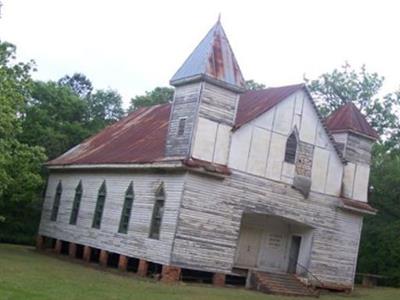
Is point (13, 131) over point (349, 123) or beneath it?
beneath

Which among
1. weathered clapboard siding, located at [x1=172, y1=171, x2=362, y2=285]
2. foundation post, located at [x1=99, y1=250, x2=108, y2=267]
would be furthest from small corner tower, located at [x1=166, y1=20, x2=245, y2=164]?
foundation post, located at [x1=99, y1=250, x2=108, y2=267]

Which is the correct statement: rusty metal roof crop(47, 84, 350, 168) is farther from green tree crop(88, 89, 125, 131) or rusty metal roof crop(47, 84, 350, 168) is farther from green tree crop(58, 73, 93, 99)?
green tree crop(58, 73, 93, 99)

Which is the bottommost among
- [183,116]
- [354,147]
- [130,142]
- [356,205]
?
[356,205]

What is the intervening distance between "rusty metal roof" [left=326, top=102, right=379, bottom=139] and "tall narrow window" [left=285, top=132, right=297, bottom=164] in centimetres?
424

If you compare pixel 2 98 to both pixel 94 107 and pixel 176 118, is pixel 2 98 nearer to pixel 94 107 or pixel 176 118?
pixel 176 118

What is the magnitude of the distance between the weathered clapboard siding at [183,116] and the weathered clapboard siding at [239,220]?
1.49 m

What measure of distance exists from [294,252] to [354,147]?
596cm

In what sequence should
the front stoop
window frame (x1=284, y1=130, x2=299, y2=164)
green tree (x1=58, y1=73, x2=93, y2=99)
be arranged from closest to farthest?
the front stoop < window frame (x1=284, y1=130, x2=299, y2=164) < green tree (x1=58, y1=73, x2=93, y2=99)

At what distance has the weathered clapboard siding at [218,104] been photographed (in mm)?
27859

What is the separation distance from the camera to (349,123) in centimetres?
3378

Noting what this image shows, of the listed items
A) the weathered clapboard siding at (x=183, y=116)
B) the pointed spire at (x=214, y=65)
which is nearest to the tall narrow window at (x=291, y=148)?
the pointed spire at (x=214, y=65)

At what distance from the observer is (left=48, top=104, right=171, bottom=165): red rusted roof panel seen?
1246 inches

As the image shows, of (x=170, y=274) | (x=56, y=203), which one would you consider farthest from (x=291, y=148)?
(x=56, y=203)

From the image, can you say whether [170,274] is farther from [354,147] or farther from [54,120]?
[54,120]
